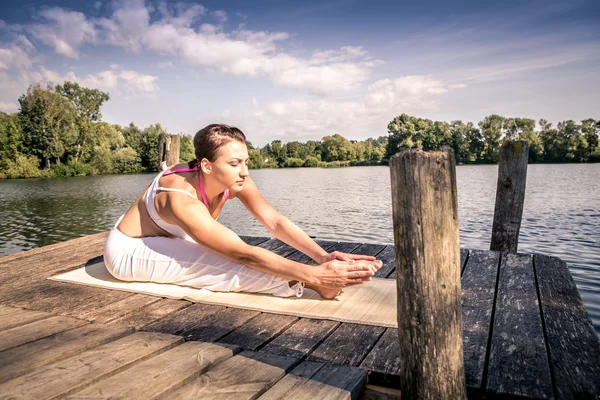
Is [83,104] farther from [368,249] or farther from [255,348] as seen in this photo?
[255,348]

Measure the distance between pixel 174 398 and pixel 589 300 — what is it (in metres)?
6.29

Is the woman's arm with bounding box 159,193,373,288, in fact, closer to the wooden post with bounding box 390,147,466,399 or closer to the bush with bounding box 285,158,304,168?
the wooden post with bounding box 390,147,466,399

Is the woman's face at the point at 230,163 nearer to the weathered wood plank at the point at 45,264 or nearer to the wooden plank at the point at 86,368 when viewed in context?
the wooden plank at the point at 86,368

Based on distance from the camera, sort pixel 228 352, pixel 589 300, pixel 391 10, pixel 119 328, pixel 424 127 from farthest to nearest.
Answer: pixel 424 127 → pixel 391 10 → pixel 589 300 → pixel 119 328 → pixel 228 352

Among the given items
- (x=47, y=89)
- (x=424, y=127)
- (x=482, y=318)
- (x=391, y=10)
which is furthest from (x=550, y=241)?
(x=47, y=89)

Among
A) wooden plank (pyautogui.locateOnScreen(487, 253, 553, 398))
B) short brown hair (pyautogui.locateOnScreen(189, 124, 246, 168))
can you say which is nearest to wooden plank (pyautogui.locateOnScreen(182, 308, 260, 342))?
short brown hair (pyautogui.locateOnScreen(189, 124, 246, 168))

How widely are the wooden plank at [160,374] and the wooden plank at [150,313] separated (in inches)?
29.2

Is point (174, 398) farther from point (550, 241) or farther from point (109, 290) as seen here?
point (550, 241)

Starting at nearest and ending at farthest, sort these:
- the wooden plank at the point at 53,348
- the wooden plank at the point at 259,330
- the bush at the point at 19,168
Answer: the wooden plank at the point at 53,348 < the wooden plank at the point at 259,330 < the bush at the point at 19,168

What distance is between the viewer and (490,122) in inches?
2557

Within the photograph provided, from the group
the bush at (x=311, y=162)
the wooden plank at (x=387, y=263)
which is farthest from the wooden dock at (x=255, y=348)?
the bush at (x=311, y=162)

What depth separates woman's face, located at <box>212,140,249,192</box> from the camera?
322cm

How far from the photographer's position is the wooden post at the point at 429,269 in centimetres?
162

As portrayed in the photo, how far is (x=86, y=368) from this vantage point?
197cm
